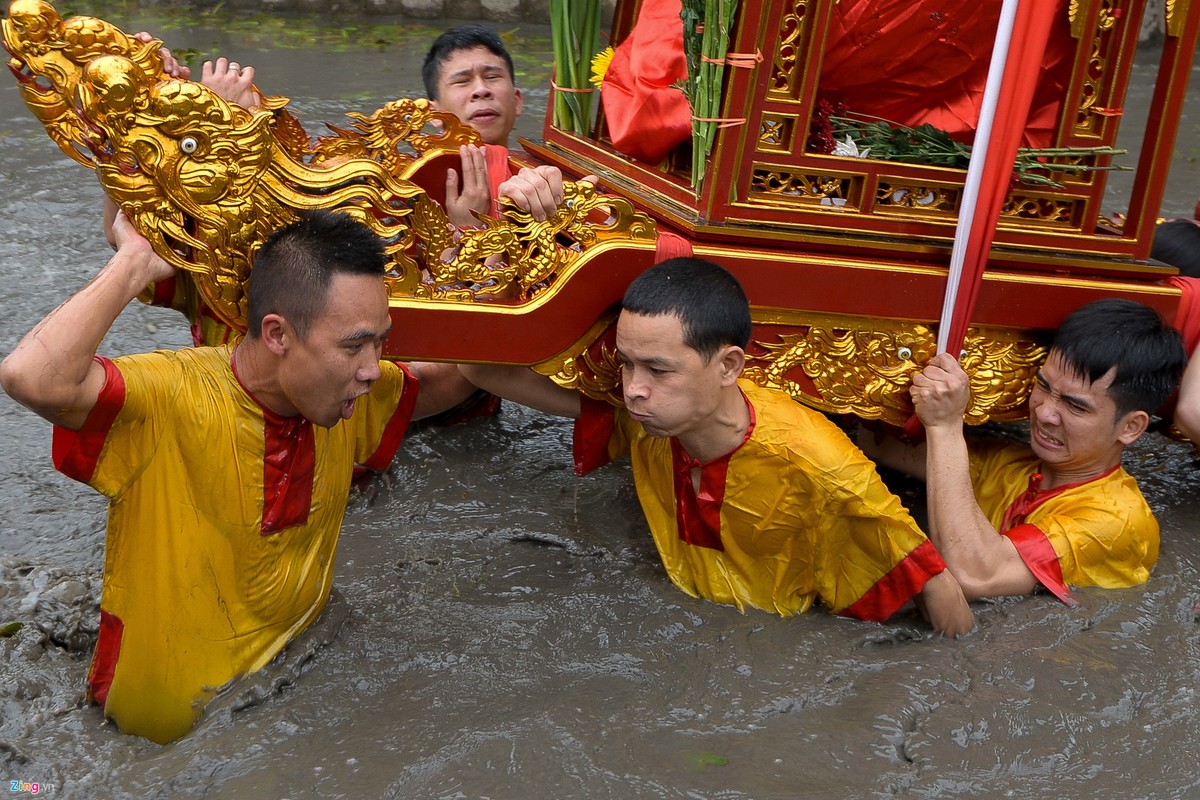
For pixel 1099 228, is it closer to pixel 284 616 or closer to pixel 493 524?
pixel 493 524

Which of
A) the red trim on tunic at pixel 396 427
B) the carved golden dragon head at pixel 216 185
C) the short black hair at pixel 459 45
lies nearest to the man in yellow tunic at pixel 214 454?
the carved golden dragon head at pixel 216 185

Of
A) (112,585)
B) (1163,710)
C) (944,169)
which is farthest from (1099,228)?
(112,585)

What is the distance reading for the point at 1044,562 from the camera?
316 cm

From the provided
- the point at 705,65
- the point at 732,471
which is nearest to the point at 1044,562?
the point at 732,471

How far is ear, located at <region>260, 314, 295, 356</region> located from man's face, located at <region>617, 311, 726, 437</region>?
81 centimetres

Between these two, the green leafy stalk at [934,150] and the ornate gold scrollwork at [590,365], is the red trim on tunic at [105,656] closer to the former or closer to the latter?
the ornate gold scrollwork at [590,365]

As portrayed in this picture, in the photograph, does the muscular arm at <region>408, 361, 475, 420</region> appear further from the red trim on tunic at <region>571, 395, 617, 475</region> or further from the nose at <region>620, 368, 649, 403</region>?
the nose at <region>620, 368, 649, 403</region>

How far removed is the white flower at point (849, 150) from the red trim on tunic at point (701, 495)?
29.2 inches

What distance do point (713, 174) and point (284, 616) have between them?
4.82 feet

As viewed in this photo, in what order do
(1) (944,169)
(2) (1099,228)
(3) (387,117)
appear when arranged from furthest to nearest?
(3) (387,117) → (2) (1099,228) → (1) (944,169)

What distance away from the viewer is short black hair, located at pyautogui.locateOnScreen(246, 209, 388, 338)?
2.27 meters

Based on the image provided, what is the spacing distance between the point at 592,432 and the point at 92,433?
1.38 m

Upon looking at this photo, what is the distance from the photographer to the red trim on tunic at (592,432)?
10.6ft

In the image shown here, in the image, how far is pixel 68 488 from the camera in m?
3.66
